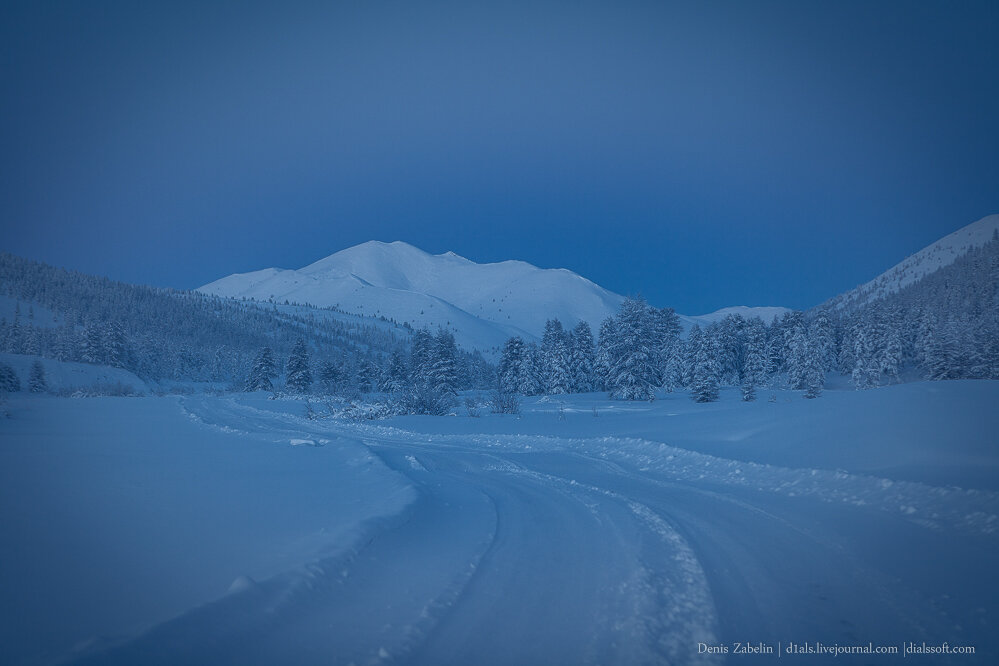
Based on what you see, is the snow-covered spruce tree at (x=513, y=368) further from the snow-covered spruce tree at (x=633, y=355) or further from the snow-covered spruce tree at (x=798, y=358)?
the snow-covered spruce tree at (x=798, y=358)

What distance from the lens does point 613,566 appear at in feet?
17.8

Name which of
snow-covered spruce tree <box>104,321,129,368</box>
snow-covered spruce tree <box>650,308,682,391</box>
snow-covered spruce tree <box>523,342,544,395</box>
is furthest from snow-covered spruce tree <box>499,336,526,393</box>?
snow-covered spruce tree <box>104,321,129,368</box>

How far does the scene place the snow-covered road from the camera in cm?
→ 371

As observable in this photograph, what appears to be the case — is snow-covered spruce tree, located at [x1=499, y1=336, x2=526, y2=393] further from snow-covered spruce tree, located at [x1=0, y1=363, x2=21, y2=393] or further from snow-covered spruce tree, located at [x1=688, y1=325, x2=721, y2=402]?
snow-covered spruce tree, located at [x1=0, y1=363, x2=21, y2=393]

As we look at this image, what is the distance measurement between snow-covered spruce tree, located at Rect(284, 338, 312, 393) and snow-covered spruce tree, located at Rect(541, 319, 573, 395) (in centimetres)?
3100

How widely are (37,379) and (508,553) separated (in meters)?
51.0

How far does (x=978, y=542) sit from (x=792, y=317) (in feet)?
184

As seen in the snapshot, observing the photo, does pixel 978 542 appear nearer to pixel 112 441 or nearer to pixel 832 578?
pixel 832 578

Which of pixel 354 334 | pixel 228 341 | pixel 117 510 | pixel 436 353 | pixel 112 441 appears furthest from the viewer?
pixel 354 334

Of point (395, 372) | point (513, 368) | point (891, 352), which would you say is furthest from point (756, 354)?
point (395, 372)

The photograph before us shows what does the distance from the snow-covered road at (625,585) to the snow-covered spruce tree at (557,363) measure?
43785 millimetres

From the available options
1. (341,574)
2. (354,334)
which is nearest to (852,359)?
(341,574)

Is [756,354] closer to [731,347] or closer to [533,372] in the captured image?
[731,347]

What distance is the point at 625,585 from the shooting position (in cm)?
489
